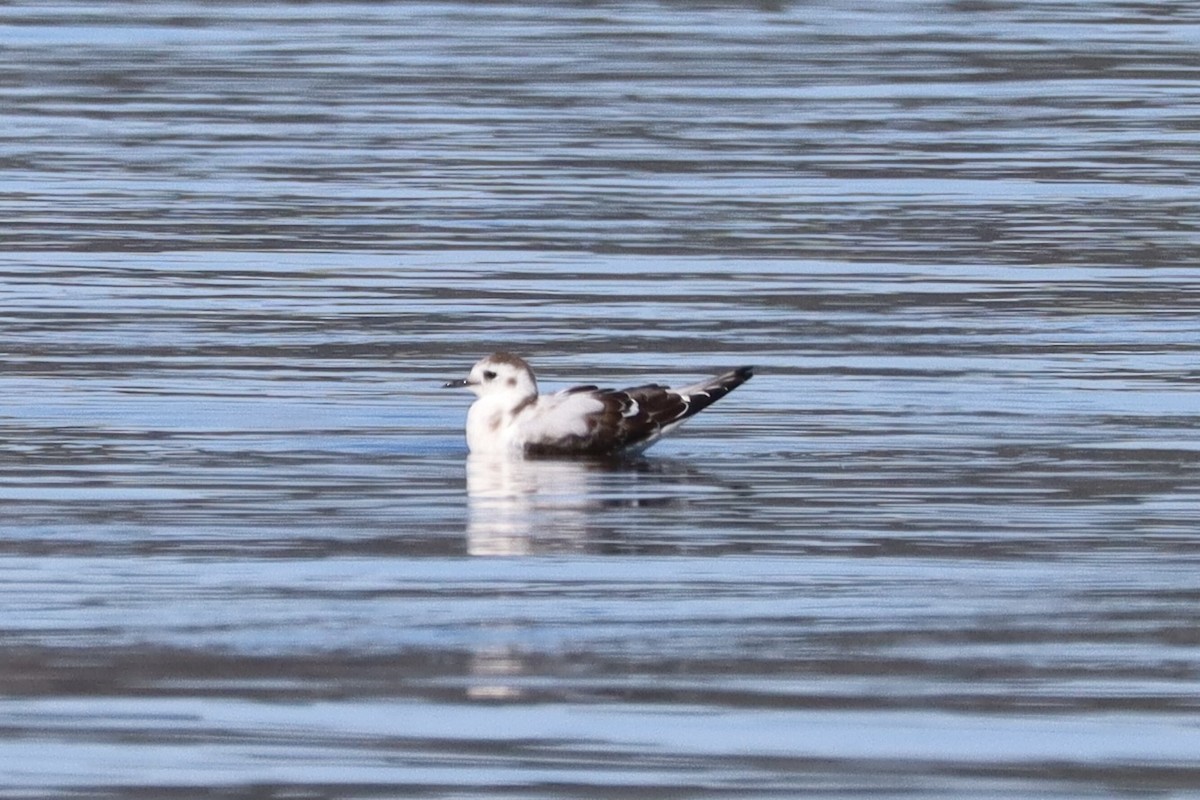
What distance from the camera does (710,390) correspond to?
12047 millimetres

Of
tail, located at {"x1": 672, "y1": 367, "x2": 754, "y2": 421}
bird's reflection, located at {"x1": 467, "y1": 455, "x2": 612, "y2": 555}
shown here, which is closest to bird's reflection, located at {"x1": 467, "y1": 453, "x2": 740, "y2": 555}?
bird's reflection, located at {"x1": 467, "y1": 455, "x2": 612, "y2": 555}

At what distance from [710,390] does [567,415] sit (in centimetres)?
60

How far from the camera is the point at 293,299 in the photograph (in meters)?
16.1

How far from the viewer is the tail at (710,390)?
39.3ft

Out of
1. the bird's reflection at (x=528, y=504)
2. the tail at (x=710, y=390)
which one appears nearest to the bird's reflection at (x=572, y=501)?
the bird's reflection at (x=528, y=504)

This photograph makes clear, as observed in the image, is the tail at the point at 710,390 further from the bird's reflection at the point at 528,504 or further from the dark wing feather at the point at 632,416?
the bird's reflection at the point at 528,504

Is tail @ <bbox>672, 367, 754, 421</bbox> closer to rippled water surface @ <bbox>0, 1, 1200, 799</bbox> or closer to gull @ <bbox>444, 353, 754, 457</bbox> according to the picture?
gull @ <bbox>444, 353, 754, 457</bbox>

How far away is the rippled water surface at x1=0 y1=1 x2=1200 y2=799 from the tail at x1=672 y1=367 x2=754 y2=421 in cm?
20

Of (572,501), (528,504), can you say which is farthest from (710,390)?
(528,504)

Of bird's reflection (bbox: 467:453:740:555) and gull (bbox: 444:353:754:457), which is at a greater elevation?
gull (bbox: 444:353:754:457)

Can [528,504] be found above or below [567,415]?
below

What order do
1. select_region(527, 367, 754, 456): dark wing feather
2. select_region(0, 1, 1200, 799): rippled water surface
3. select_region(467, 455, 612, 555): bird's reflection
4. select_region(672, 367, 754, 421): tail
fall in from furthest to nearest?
select_region(672, 367, 754, 421): tail < select_region(527, 367, 754, 456): dark wing feather < select_region(467, 455, 612, 555): bird's reflection < select_region(0, 1, 1200, 799): rippled water surface

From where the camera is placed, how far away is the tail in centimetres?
1197

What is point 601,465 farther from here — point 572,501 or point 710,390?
point 572,501
